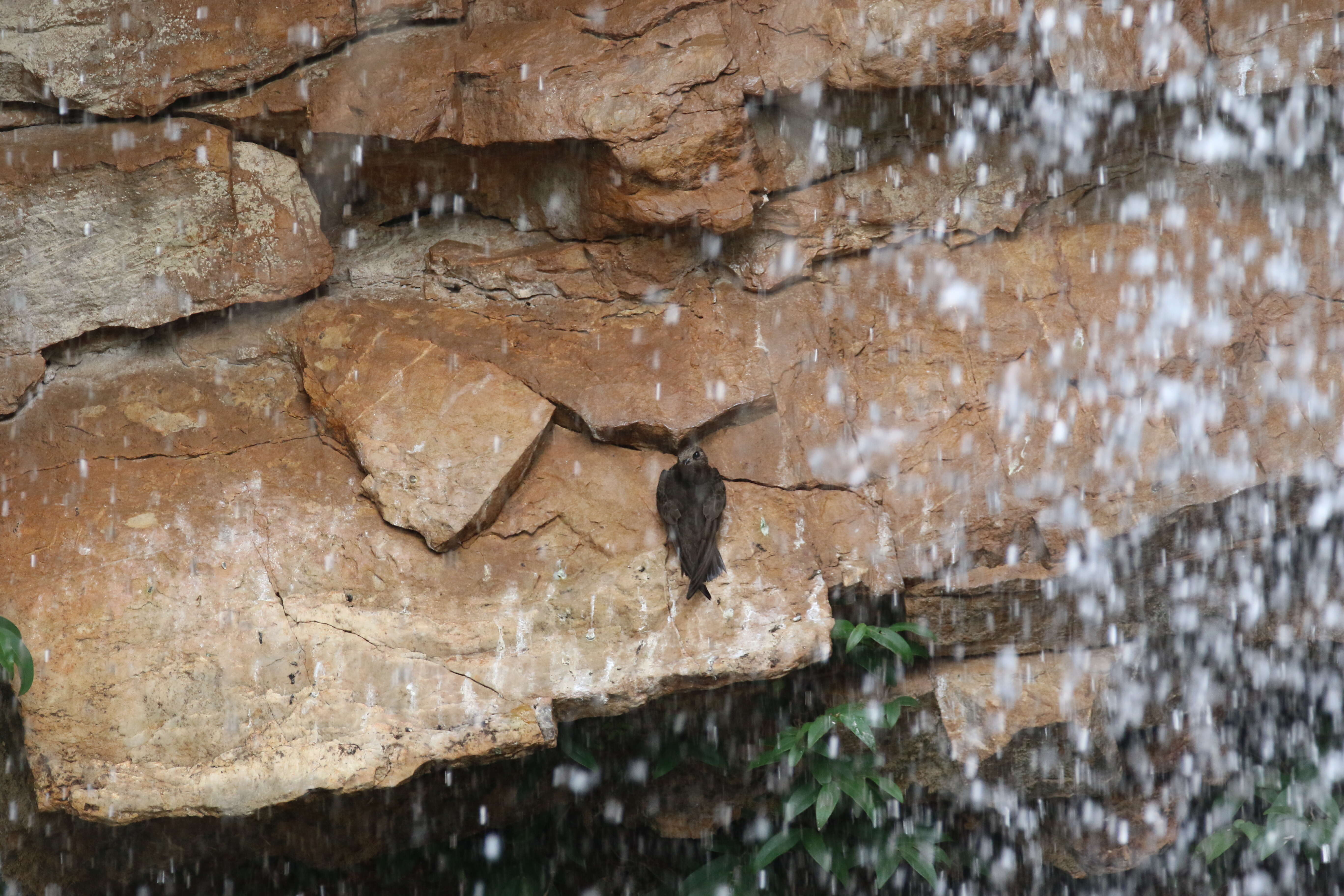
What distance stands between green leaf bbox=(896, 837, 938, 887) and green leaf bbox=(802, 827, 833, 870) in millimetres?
298

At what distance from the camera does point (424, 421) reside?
15.0 ft

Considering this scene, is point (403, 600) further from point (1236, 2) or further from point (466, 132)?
point (1236, 2)

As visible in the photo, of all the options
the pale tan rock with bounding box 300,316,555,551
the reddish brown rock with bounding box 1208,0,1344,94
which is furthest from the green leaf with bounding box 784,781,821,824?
the reddish brown rock with bounding box 1208,0,1344,94

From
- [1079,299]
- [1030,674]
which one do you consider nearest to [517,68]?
[1079,299]

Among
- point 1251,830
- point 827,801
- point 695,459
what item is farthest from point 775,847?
point 1251,830

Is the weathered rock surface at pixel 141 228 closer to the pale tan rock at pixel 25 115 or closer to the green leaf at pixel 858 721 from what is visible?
the pale tan rock at pixel 25 115

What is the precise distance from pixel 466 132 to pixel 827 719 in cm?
285

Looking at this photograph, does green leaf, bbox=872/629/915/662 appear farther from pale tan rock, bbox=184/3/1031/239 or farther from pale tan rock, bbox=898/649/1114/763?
pale tan rock, bbox=184/3/1031/239

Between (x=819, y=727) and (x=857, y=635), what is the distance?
1.23 ft

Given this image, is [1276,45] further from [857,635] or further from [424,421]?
[424,421]

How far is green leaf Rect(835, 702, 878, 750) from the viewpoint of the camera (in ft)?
13.9

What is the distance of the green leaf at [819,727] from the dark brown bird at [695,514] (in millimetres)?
613

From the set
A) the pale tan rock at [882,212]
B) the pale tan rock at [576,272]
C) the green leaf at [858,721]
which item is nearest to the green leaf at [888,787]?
the green leaf at [858,721]

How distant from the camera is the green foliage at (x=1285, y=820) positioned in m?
4.93
